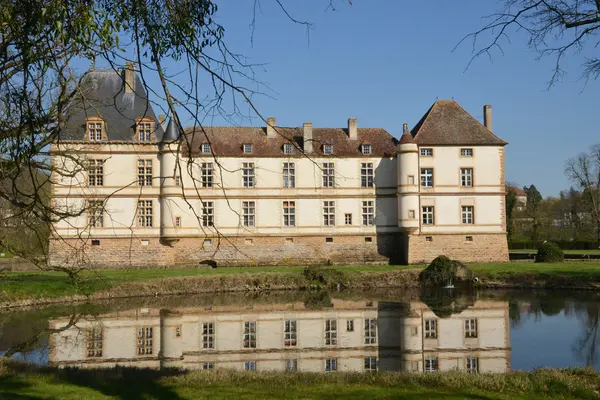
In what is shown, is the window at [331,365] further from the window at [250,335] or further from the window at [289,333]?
the window at [250,335]

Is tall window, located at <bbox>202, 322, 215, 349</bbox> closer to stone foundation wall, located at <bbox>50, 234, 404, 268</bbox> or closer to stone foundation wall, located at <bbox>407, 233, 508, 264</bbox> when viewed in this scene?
stone foundation wall, located at <bbox>50, 234, 404, 268</bbox>

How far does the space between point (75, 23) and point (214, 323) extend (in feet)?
36.4

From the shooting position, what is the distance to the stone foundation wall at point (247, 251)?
2550cm

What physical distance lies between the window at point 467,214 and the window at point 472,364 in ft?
54.3

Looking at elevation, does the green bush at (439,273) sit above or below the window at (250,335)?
above

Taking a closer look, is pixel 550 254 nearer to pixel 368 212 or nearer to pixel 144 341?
pixel 368 212

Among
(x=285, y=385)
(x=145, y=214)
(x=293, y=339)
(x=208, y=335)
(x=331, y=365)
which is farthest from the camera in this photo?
(x=145, y=214)

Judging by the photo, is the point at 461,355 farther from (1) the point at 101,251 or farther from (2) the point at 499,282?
(1) the point at 101,251

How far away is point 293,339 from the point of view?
42.8ft

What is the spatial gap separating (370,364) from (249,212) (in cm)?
1706

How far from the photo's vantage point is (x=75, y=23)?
183 inches

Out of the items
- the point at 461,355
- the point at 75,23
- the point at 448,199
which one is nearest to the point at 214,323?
the point at 461,355

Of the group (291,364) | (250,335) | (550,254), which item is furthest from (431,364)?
(550,254)

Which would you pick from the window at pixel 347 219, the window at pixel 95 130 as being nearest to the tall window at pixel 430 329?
the window at pixel 347 219
